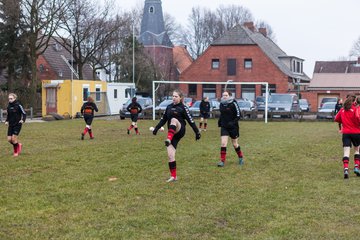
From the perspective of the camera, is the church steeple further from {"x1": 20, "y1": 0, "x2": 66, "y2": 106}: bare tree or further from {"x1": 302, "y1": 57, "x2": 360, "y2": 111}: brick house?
{"x1": 20, "y1": 0, "x2": 66, "y2": 106}: bare tree

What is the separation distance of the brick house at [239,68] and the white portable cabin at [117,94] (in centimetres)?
1166

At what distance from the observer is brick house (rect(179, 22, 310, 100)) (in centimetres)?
5862

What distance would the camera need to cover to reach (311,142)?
61.7 ft

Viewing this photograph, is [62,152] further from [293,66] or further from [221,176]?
[293,66]

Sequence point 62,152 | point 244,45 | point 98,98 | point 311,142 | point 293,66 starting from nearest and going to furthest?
point 62,152, point 311,142, point 98,98, point 244,45, point 293,66

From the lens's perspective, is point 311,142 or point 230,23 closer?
point 311,142

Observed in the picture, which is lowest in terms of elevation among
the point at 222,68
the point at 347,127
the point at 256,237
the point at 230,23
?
the point at 256,237

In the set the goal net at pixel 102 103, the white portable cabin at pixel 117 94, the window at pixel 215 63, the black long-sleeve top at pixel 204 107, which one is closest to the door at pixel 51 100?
the goal net at pixel 102 103

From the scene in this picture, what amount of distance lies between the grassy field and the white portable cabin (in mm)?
31763

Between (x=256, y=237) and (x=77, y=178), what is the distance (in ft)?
16.9

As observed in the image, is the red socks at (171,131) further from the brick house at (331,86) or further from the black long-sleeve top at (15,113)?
the brick house at (331,86)

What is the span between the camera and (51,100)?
141 feet

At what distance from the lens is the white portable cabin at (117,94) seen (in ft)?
154

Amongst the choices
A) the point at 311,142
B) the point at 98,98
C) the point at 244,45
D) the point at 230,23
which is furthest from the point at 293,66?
the point at 311,142
